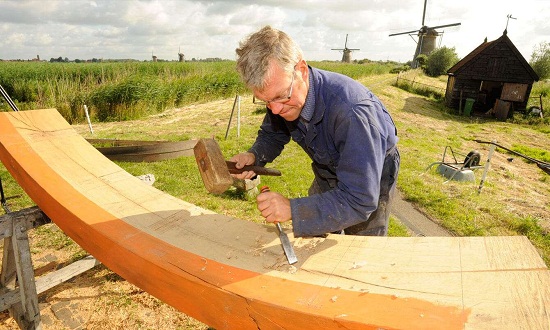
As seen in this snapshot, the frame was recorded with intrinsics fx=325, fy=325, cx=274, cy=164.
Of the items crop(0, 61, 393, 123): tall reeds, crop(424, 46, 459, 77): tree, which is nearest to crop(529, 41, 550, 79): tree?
crop(424, 46, 459, 77): tree

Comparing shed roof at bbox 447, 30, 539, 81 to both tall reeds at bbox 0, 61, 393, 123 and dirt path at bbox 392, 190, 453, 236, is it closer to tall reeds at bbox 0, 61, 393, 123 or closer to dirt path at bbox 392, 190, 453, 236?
tall reeds at bbox 0, 61, 393, 123

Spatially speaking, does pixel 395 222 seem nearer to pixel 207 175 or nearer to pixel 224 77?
pixel 207 175

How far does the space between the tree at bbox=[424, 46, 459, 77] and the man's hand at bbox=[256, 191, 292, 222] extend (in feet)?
143

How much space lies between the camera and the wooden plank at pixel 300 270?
1.02m

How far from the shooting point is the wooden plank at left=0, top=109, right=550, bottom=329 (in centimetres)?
102

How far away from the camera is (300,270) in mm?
1268

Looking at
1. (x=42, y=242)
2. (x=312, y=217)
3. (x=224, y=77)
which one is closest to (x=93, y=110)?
(x=224, y=77)

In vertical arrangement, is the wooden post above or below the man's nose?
below

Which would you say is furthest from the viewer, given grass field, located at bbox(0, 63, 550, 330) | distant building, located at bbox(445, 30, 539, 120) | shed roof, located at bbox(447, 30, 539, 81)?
distant building, located at bbox(445, 30, 539, 120)

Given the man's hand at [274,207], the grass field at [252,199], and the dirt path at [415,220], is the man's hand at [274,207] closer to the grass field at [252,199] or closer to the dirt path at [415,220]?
the grass field at [252,199]

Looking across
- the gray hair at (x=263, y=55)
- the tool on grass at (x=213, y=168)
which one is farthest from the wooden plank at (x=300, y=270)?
the gray hair at (x=263, y=55)

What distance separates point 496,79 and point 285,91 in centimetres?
2524

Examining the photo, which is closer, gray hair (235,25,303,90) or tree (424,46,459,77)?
gray hair (235,25,303,90)

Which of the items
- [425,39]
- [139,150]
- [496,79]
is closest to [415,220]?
[139,150]
